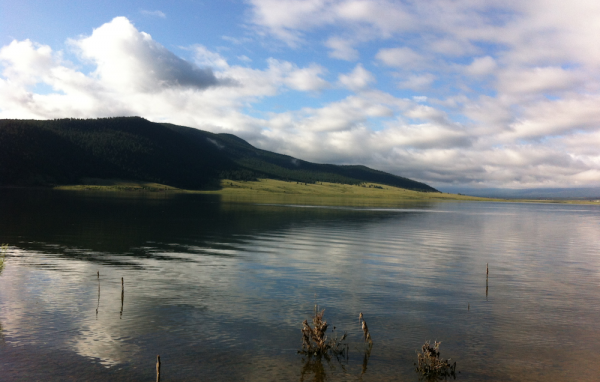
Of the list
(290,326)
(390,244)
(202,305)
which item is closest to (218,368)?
(290,326)

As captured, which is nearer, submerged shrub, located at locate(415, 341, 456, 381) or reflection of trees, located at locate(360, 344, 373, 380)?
submerged shrub, located at locate(415, 341, 456, 381)

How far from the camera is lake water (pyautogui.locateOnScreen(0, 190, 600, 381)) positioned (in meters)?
18.9

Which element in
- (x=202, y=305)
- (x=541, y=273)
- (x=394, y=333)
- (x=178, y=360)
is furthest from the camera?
(x=541, y=273)

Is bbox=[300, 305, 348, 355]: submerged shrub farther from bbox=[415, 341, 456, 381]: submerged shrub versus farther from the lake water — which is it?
bbox=[415, 341, 456, 381]: submerged shrub

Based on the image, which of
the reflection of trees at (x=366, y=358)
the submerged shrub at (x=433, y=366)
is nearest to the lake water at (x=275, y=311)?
the reflection of trees at (x=366, y=358)

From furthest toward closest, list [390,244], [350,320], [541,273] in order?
1. [390,244]
2. [541,273]
3. [350,320]

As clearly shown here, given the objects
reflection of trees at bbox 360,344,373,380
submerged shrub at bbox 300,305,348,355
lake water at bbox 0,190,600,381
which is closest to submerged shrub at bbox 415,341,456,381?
lake water at bbox 0,190,600,381

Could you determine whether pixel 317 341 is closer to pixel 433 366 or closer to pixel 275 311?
pixel 433 366

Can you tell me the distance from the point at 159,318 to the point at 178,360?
6490 mm

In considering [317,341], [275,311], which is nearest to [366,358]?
[317,341]

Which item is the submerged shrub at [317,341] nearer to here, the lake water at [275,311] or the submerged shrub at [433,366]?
the lake water at [275,311]

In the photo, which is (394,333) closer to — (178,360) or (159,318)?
(178,360)

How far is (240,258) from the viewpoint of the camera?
47719mm

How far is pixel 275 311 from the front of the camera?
27.4 meters
